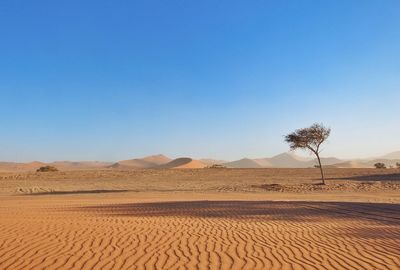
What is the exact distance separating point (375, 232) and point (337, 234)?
1100 mm

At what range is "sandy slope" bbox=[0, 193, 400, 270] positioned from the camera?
754 cm

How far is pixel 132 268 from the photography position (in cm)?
712

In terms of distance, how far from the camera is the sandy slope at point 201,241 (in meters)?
7.54

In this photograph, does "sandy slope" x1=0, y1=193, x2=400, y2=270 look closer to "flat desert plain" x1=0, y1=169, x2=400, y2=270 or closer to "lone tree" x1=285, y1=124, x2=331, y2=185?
"flat desert plain" x1=0, y1=169, x2=400, y2=270

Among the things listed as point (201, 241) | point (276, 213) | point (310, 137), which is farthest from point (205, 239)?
point (310, 137)

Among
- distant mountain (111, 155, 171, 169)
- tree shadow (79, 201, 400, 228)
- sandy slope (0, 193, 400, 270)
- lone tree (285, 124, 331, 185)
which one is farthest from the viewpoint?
distant mountain (111, 155, 171, 169)

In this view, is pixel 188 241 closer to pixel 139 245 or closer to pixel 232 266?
→ pixel 139 245

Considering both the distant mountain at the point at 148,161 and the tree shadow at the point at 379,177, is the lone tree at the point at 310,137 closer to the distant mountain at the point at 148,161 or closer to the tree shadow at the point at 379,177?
the tree shadow at the point at 379,177

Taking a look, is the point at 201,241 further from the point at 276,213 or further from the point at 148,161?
the point at 148,161

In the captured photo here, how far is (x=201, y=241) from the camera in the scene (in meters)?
9.63

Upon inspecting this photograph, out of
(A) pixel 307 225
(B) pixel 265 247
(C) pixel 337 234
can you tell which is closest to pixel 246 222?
(A) pixel 307 225

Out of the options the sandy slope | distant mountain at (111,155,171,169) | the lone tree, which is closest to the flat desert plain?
the sandy slope

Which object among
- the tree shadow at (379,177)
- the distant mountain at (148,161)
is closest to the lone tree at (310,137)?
the tree shadow at (379,177)

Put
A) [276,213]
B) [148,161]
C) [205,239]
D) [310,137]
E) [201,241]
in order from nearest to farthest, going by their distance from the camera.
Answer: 1. [201,241]
2. [205,239]
3. [276,213]
4. [310,137]
5. [148,161]
